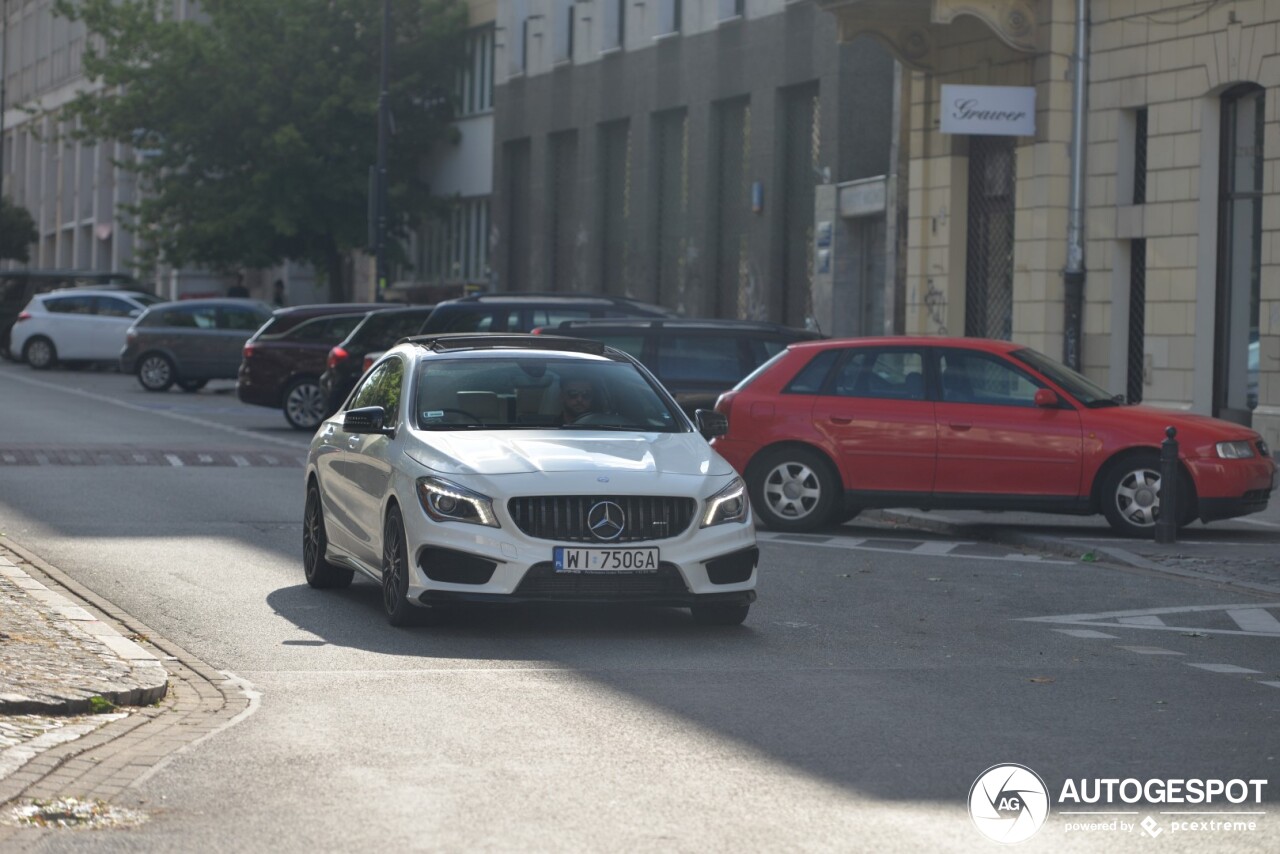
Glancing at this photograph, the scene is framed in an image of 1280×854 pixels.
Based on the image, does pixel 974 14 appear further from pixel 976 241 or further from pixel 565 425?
pixel 565 425

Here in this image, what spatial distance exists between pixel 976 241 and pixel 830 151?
5053 mm

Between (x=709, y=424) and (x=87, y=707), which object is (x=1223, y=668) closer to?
(x=709, y=424)

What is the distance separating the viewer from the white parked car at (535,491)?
36.5 feet

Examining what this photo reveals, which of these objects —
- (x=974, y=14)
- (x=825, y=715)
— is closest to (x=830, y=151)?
(x=974, y=14)

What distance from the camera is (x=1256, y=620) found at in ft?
41.5

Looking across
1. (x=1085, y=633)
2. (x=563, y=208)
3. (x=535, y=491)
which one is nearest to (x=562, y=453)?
(x=535, y=491)

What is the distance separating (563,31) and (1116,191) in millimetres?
21964

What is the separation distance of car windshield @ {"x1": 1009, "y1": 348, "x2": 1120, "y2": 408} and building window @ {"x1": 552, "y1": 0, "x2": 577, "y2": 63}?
3032 centimetres

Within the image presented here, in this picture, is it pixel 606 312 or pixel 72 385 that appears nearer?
pixel 606 312

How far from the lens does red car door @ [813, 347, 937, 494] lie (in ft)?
57.0

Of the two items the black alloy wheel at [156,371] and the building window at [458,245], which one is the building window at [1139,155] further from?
the building window at [458,245]

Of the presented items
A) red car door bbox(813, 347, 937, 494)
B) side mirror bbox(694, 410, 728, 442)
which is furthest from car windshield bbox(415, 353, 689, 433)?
red car door bbox(813, 347, 937, 494)

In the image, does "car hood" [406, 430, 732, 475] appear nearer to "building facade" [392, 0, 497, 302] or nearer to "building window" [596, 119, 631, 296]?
"building window" [596, 119, 631, 296]

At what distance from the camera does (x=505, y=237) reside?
50344mm
